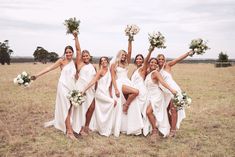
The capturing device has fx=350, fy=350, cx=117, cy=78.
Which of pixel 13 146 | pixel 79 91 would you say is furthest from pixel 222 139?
pixel 13 146

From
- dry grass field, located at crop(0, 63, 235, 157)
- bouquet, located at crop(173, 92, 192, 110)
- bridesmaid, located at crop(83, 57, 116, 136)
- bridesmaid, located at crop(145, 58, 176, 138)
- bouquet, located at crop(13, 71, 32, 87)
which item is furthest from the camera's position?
Answer: bridesmaid, located at crop(83, 57, 116, 136)

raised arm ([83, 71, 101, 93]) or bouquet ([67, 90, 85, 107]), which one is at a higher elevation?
raised arm ([83, 71, 101, 93])

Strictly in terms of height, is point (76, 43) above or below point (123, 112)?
above

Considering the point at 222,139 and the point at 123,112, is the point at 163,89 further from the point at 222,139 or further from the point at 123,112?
the point at 222,139

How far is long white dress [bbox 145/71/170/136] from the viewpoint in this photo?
9.55 m

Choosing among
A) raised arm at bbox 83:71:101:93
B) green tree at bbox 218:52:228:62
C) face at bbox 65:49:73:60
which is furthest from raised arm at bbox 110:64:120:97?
green tree at bbox 218:52:228:62

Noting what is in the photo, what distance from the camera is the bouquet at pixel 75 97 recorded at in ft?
29.0

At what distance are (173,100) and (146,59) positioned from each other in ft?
4.82

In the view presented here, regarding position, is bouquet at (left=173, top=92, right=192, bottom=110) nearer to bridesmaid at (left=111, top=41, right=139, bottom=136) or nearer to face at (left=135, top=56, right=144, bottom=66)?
bridesmaid at (left=111, top=41, right=139, bottom=136)

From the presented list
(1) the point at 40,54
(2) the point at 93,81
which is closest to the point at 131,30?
(2) the point at 93,81

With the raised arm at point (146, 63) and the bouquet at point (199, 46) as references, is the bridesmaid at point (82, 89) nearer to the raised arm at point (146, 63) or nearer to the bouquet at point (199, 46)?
the raised arm at point (146, 63)

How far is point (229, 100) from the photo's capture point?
16969mm

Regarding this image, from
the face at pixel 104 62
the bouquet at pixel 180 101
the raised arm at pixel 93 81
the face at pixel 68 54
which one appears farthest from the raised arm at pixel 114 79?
the bouquet at pixel 180 101

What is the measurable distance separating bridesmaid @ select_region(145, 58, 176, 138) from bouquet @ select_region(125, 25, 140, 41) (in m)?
0.95
